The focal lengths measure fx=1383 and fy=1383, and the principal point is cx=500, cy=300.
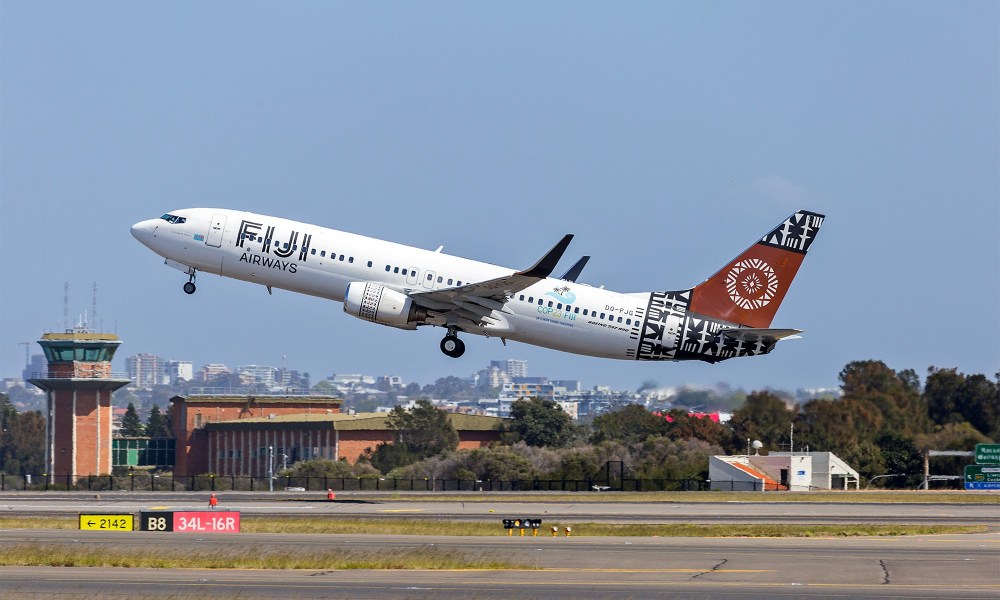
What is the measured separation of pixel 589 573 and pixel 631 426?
66.4 meters

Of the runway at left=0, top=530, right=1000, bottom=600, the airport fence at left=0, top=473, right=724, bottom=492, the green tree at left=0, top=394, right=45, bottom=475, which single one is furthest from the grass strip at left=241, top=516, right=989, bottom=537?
the green tree at left=0, top=394, right=45, bottom=475

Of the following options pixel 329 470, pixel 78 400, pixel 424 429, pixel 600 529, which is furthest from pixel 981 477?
pixel 78 400

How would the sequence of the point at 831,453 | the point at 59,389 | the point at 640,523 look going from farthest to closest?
1. the point at 59,389
2. the point at 831,453
3. the point at 640,523

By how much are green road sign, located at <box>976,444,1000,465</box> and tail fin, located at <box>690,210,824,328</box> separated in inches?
971

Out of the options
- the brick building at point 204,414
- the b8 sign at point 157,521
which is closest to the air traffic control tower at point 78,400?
the brick building at point 204,414

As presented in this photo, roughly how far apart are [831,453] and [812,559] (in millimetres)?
45866

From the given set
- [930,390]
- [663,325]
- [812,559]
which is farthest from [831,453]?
[812,559]

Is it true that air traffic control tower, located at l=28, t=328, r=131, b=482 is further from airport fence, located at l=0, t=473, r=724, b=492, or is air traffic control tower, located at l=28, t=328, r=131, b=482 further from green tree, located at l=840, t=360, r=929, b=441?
green tree, located at l=840, t=360, r=929, b=441

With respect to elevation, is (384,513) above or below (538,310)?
below

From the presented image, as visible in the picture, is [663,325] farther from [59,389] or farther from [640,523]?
[59,389]

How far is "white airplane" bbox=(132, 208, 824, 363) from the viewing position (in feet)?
188

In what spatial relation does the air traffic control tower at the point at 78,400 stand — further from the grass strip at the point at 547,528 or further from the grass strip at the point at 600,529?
the grass strip at the point at 600,529

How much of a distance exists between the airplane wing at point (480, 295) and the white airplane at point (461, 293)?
0.05m

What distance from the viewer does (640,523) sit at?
55.0 metres
